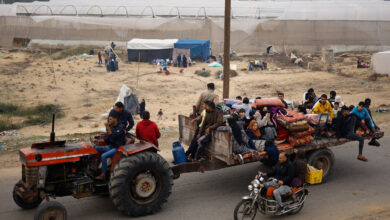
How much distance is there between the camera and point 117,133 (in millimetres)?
7523

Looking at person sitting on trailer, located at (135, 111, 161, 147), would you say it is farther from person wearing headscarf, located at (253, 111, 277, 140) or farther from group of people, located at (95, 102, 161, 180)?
person wearing headscarf, located at (253, 111, 277, 140)

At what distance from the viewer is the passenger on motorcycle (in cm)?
720

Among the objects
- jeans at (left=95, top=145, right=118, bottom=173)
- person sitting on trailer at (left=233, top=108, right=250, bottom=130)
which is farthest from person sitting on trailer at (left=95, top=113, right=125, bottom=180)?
person sitting on trailer at (left=233, top=108, right=250, bottom=130)

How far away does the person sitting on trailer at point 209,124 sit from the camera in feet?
27.2

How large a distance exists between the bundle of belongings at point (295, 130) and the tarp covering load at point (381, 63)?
65.8 ft

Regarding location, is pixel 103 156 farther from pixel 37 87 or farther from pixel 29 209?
pixel 37 87

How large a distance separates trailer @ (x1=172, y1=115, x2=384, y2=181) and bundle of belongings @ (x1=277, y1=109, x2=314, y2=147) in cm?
17

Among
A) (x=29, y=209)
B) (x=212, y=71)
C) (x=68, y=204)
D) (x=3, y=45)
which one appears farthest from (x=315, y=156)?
(x=3, y=45)

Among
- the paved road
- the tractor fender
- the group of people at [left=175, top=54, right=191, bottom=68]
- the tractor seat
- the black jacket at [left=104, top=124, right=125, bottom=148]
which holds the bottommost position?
the paved road

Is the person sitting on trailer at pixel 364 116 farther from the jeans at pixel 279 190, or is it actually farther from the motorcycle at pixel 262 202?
the jeans at pixel 279 190

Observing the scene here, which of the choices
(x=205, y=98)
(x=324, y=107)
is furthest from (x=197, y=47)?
(x=205, y=98)

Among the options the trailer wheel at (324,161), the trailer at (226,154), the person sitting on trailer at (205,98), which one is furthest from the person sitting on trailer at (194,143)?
the trailer wheel at (324,161)

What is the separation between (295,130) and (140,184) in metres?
3.62

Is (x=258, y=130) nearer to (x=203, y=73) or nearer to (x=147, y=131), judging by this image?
(x=147, y=131)
